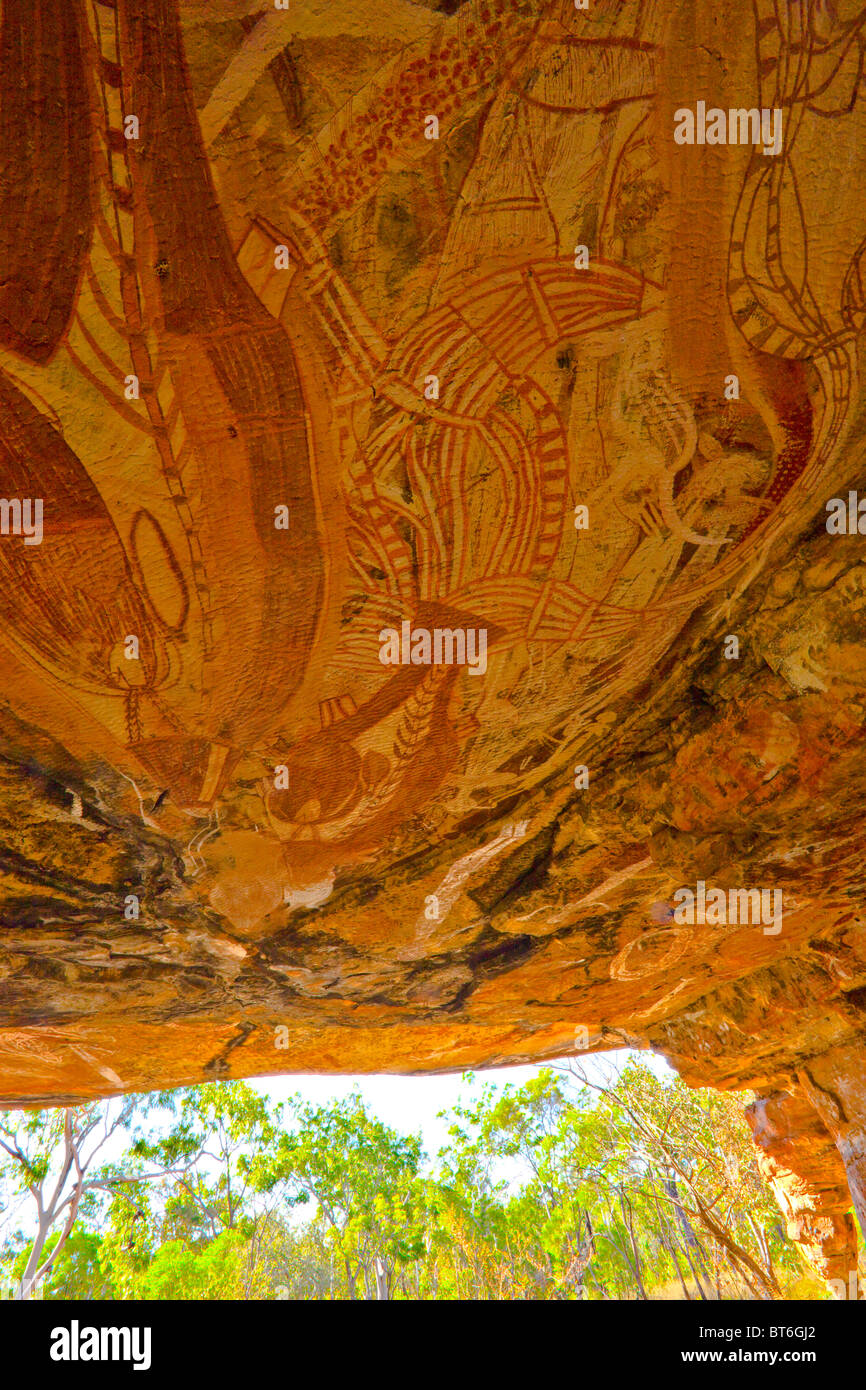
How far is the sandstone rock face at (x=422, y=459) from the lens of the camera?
64.9 inches

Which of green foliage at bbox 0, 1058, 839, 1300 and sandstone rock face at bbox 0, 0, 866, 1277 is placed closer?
sandstone rock face at bbox 0, 0, 866, 1277

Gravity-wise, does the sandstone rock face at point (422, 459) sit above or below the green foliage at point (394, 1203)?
above

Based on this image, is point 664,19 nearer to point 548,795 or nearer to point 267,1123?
point 548,795

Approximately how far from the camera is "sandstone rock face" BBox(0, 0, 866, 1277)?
1.65 meters

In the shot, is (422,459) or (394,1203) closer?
(422,459)

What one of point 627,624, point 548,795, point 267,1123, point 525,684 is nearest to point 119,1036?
point 548,795

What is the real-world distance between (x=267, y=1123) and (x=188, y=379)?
13.1 metres

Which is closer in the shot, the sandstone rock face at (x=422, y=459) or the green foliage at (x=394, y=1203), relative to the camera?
the sandstone rock face at (x=422, y=459)

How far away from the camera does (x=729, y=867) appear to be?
10.5 ft

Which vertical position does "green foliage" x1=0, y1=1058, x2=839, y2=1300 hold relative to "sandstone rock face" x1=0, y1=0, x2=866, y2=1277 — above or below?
below

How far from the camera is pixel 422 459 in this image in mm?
2031

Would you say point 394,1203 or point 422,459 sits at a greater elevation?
point 422,459

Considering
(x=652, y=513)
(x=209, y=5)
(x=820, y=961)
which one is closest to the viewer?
(x=209, y=5)

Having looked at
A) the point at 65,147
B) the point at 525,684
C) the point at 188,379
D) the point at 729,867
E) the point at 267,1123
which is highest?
the point at 65,147
